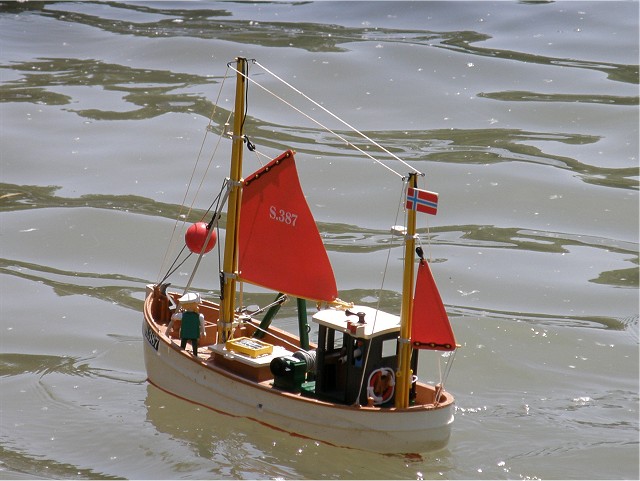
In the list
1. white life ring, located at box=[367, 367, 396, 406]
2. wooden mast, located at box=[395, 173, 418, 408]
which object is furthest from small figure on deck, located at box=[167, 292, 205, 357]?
wooden mast, located at box=[395, 173, 418, 408]

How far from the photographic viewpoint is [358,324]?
1048 centimetres

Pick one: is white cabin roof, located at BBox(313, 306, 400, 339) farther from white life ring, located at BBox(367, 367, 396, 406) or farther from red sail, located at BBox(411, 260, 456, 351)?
white life ring, located at BBox(367, 367, 396, 406)

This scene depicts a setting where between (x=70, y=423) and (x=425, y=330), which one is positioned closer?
(x=425, y=330)

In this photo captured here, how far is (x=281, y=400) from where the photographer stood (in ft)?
35.4

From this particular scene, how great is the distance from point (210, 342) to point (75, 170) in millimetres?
7315

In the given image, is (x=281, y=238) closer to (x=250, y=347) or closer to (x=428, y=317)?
(x=250, y=347)

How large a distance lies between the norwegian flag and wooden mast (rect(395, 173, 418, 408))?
79 millimetres

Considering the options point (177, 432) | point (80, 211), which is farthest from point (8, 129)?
point (177, 432)

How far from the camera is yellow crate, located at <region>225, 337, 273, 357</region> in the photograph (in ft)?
36.8

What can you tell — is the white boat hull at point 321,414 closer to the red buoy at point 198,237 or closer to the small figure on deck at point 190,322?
the small figure on deck at point 190,322

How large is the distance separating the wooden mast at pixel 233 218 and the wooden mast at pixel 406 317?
195 cm

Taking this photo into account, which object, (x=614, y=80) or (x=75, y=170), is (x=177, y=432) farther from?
(x=614, y=80)

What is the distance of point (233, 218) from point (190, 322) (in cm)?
115

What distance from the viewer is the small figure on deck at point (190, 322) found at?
11547 millimetres
